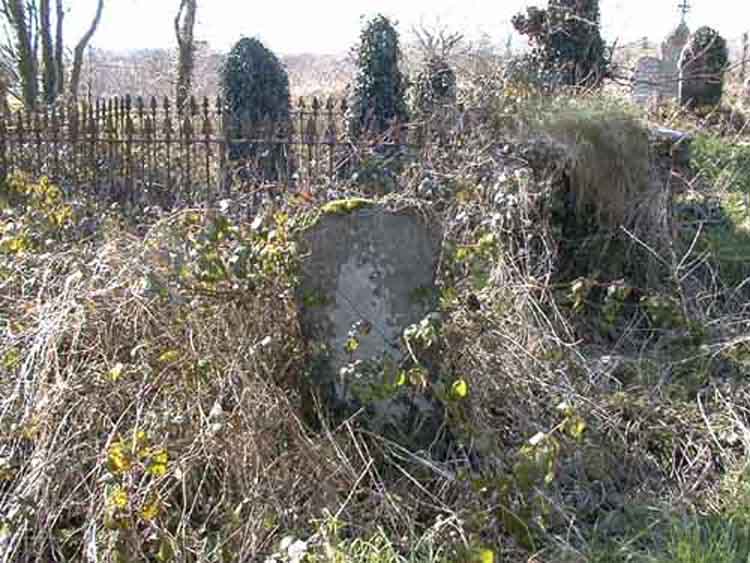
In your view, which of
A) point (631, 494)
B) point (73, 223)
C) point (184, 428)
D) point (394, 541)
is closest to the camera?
point (394, 541)

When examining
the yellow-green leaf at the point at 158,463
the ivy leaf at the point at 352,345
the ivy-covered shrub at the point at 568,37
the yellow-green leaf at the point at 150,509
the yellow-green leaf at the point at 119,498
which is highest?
the ivy-covered shrub at the point at 568,37

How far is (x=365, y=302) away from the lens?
311 centimetres

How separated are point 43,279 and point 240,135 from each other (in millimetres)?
3663

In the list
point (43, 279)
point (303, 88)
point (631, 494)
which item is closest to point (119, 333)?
point (43, 279)

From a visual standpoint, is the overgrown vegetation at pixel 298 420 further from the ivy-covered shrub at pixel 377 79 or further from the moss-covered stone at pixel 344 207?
the ivy-covered shrub at pixel 377 79

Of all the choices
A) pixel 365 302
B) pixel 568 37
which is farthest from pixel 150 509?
pixel 568 37

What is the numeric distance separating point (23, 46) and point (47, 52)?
0.76m

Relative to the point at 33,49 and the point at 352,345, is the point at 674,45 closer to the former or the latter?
the point at 33,49

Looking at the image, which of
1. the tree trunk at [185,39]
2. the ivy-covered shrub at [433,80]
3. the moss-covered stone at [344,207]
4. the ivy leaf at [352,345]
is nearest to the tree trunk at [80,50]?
the tree trunk at [185,39]

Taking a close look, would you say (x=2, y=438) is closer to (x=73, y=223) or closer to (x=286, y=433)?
(x=286, y=433)

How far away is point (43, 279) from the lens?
339cm

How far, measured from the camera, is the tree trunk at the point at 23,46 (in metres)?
12.3

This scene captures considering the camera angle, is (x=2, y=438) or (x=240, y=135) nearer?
(x=2, y=438)

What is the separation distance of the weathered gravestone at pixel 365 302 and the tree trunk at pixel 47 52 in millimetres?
11144
